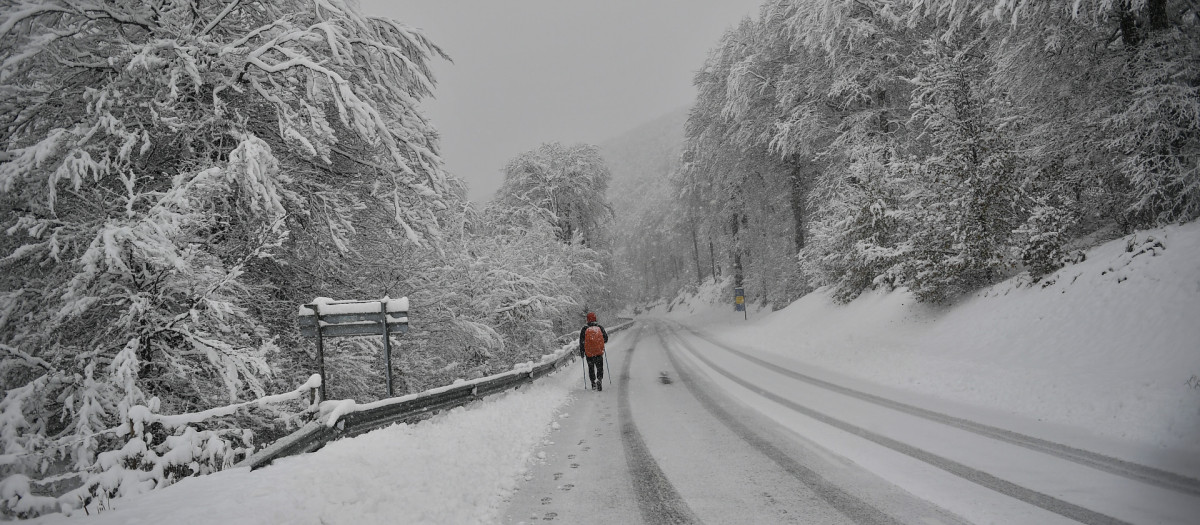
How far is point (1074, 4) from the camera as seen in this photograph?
9.09 meters

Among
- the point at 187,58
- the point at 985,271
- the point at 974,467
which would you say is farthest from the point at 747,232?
the point at 187,58

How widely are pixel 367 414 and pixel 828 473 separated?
5714 millimetres

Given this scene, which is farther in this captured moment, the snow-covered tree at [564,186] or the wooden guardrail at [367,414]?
the snow-covered tree at [564,186]

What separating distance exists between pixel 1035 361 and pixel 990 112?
680cm

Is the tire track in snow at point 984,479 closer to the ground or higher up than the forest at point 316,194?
closer to the ground

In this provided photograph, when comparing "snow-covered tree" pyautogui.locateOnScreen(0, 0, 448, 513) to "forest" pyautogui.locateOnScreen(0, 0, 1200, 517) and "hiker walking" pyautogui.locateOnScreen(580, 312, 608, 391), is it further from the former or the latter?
"hiker walking" pyautogui.locateOnScreen(580, 312, 608, 391)

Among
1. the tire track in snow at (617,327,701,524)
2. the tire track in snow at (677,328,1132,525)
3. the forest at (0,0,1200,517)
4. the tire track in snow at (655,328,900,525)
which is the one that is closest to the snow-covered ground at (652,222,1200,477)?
the forest at (0,0,1200,517)

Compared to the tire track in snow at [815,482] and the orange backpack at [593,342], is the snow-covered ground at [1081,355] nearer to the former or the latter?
the tire track in snow at [815,482]

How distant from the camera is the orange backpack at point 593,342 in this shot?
12.5m

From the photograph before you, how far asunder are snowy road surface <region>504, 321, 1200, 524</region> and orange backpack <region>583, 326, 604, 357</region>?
3.69 m

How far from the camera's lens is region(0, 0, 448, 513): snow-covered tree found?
4.76m

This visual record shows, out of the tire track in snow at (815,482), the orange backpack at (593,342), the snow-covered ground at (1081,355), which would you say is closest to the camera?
the tire track in snow at (815,482)

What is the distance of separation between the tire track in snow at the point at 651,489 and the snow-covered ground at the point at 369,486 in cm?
135

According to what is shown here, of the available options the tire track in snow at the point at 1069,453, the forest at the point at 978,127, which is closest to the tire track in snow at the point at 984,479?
the tire track in snow at the point at 1069,453
